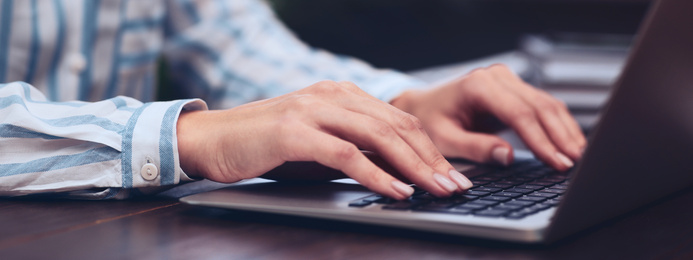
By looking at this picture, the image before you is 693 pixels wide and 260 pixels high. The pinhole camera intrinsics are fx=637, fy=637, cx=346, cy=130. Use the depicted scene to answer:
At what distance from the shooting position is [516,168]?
61cm

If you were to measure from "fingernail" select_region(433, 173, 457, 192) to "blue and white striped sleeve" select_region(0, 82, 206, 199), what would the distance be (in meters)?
0.20

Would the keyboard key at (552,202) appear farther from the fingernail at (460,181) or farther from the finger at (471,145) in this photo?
the finger at (471,145)

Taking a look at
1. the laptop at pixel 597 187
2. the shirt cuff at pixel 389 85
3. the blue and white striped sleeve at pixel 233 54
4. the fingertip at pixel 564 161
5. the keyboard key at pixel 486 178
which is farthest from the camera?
the blue and white striped sleeve at pixel 233 54

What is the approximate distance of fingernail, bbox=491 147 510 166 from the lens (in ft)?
2.11

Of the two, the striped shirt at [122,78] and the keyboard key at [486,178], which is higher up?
the striped shirt at [122,78]

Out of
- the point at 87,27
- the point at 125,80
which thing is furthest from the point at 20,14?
the point at 125,80

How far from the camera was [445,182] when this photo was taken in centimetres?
43

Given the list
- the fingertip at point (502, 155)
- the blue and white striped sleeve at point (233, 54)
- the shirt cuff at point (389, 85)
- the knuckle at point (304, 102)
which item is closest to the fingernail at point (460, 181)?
the knuckle at point (304, 102)

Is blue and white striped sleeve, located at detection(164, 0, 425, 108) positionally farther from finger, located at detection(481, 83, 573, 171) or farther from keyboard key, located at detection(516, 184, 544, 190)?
keyboard key, located at detection(516, 184, 544, 190)

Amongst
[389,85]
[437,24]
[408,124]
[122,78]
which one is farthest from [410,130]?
[437,24]

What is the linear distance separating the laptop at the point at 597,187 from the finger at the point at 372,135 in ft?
0.10

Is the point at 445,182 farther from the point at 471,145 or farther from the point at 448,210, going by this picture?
the point at 471,145

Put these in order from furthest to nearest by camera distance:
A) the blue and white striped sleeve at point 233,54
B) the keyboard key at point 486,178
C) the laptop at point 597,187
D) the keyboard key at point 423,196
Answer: the blue and white striped sleeve at point 233,54
the keyboard key at point 486,178
the keyboard key at point 423,196
the laptop at point 597,187

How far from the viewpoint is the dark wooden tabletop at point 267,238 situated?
0.34 meters
